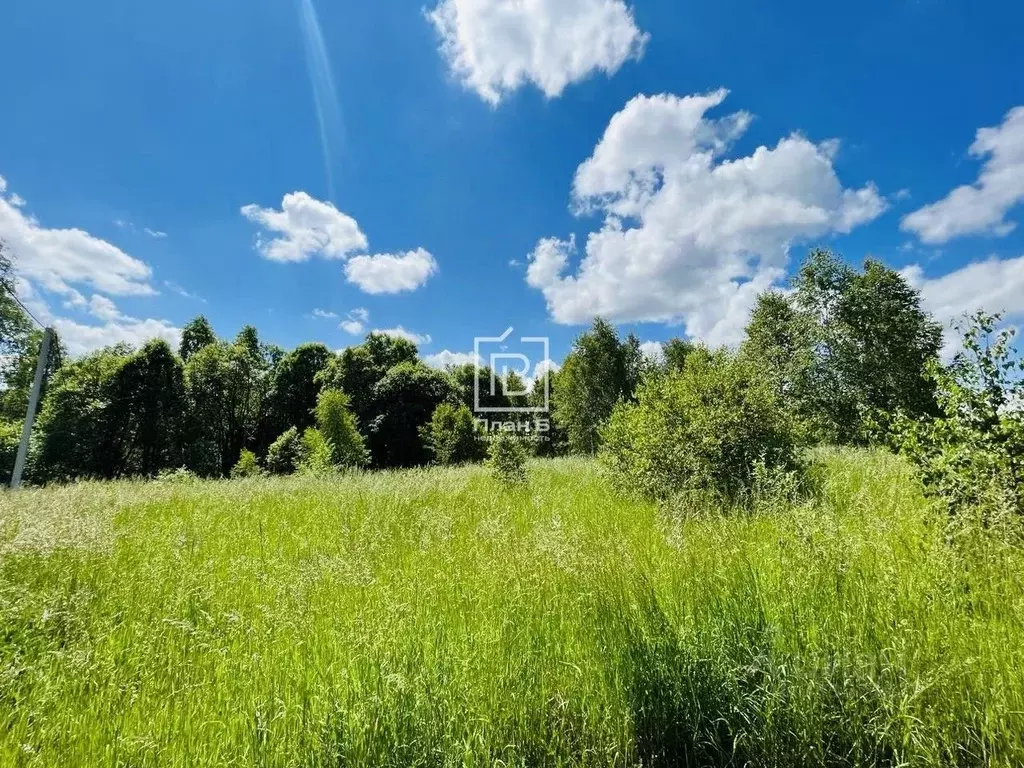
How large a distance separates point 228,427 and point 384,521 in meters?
36.5

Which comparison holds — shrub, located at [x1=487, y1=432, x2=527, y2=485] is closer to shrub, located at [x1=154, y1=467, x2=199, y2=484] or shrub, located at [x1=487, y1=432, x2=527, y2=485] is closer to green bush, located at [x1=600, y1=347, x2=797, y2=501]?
green bush, located at [x1=600, y1=347, x2=797, y2=501]

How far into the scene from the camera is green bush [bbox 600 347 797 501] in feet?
21.5

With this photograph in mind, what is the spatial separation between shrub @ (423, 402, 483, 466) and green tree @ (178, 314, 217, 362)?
26965 mm

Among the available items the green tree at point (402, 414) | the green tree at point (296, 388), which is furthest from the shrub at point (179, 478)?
the green tree at point (296, 388)

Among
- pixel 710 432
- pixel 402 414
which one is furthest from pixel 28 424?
pixel 402 414

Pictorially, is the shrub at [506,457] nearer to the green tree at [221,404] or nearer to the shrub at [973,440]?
the shrub at [973,440]

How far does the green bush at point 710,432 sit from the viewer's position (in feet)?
21.5

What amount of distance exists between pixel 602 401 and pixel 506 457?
2440cm

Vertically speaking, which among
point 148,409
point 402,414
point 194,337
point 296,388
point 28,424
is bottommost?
point 28,424

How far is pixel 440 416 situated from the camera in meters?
26.8

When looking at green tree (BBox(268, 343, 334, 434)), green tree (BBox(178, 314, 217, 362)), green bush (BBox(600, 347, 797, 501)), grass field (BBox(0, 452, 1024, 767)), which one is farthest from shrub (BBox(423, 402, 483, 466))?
green tree (BBox(178, 314, 217, 362))

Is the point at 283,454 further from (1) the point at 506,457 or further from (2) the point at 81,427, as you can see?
(1) the point at 506,457

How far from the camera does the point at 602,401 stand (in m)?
34.8

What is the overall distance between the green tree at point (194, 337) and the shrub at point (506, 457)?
129 feet
